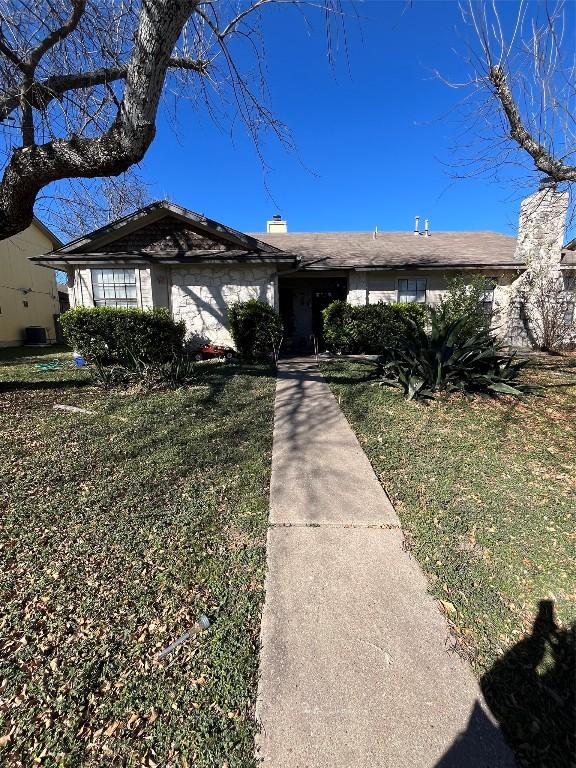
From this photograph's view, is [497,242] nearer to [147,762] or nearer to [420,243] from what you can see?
[420,243]

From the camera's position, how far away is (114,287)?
10.8m

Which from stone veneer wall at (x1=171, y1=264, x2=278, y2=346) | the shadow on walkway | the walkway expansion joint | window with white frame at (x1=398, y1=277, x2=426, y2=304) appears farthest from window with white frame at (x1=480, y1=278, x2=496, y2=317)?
the shadow on walkway

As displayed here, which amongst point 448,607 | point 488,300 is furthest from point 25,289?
point 448,607

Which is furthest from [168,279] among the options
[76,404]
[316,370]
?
[76,404]

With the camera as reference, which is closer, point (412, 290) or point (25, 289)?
point (412, 290)

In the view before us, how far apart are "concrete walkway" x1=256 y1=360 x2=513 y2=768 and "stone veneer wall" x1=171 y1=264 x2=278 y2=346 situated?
8710 millimetres

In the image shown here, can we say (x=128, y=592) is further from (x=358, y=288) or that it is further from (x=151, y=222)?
(x=358, y=288)

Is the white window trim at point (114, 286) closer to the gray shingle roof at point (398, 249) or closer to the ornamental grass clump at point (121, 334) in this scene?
the ornamental grass clump at point (121, 334)

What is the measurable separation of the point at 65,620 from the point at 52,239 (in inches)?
1055

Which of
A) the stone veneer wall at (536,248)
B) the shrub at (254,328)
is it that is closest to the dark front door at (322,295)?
the shrub at (254,328)

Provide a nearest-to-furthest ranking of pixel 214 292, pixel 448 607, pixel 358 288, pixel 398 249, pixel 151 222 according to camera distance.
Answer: pixel 448 607 → pixel 151 222 → pixel 214 292 → pixel 358 288 → pixel 398 249

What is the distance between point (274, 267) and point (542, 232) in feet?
29.8

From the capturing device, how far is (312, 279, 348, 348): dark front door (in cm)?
1438

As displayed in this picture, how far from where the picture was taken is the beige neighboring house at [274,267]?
10531 mm
